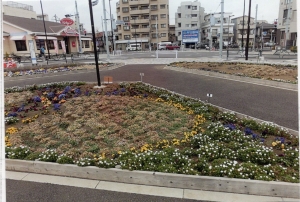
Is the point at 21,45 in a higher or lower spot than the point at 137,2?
lower

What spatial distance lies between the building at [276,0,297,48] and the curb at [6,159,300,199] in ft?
119

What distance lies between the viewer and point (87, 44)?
4466cm

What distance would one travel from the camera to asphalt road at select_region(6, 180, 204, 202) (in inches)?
123

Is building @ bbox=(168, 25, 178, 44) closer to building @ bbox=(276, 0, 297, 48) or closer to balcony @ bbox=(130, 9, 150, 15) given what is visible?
balcony @ bbox=(130, 9, 150, 15)

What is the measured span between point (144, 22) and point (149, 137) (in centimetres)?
5793

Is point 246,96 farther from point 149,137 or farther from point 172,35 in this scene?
point 172,35

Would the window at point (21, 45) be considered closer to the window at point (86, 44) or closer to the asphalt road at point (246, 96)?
the window at point (86, 44)

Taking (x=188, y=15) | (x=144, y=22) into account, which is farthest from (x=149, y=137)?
(x=188, y=15)

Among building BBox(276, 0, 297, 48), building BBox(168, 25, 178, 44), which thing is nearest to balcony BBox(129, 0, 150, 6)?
building BBox(168, 25, 178, 44)

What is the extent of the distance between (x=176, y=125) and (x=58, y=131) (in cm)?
319

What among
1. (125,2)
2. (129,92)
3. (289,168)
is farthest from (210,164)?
(125,2)

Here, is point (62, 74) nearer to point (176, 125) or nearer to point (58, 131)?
point (58, 131)

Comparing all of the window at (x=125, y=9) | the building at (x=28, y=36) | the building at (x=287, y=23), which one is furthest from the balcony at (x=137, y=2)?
the building at (x=287, y=23)

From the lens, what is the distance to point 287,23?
105 ft
